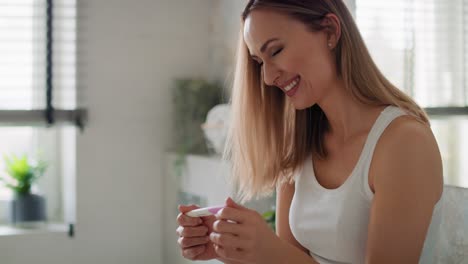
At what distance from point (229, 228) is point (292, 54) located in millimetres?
383

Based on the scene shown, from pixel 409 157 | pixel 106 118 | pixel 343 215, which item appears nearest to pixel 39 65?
pixel 106 118

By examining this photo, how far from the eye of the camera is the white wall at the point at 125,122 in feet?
9.64

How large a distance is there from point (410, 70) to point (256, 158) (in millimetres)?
541

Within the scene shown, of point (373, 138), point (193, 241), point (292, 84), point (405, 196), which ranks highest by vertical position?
point (292, 84)

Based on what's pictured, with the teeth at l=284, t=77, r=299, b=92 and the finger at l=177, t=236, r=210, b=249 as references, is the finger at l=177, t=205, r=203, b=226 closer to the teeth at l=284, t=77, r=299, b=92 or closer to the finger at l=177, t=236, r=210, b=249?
the finger at l=177, t=236, r=210, b=249

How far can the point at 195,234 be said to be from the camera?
141 cm

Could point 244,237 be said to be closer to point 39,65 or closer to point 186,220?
point 186,220

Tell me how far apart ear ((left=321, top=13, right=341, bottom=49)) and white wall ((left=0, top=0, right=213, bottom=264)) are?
1.77 m

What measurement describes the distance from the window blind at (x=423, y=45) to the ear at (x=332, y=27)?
45 cm

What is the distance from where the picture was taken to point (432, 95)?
1730 millimetres

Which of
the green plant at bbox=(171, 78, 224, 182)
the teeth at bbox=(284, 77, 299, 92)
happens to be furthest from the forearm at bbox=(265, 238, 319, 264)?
the green plant at bbox=(171, 78, 224, 182)

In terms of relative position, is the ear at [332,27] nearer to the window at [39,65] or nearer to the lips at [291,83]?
the lips at [291,83]

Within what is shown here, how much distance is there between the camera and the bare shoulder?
1224mm

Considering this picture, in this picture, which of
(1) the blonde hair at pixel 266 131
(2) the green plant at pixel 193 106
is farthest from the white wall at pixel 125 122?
(1) the blonde hair at pixel 266 131
